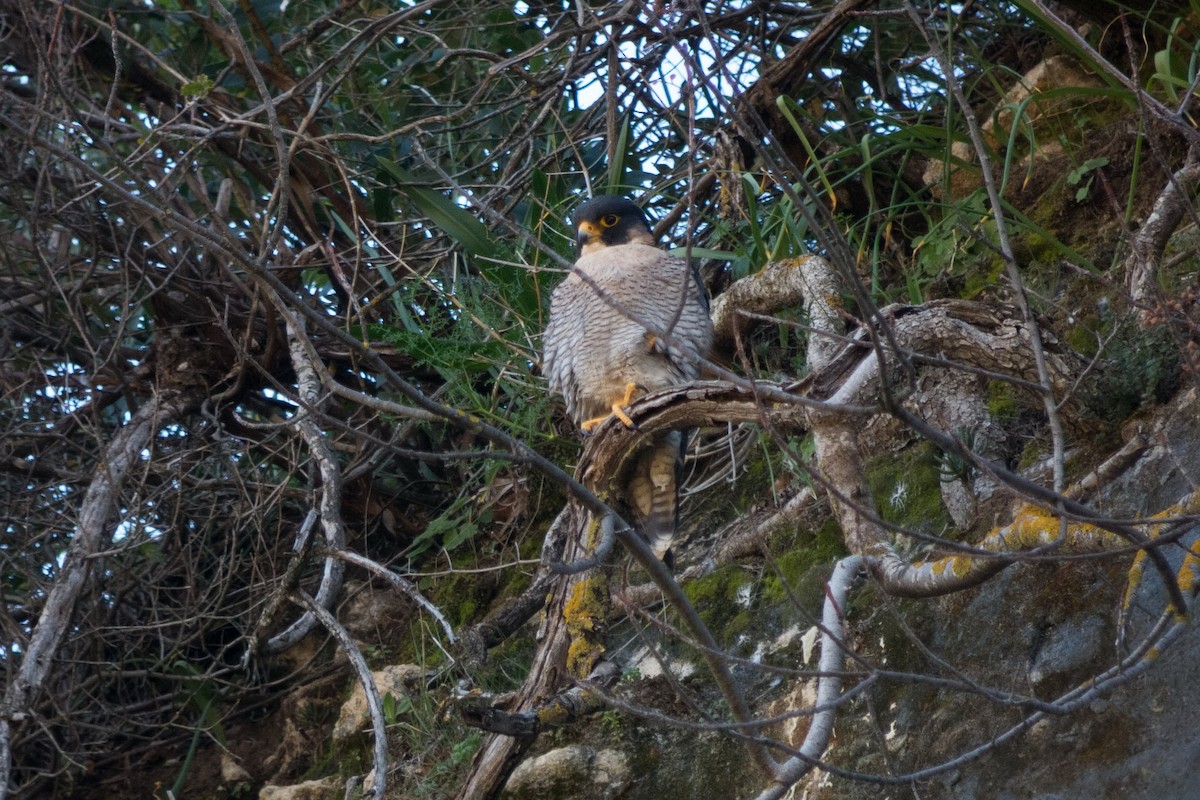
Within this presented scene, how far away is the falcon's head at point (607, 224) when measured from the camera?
4.59 metres

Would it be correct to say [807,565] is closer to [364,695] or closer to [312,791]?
[364,695]

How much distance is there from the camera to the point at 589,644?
122 inches

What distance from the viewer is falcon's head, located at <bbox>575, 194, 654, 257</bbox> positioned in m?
4.59

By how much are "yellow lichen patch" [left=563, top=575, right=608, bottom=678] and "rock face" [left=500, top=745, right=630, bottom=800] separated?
1.67ft

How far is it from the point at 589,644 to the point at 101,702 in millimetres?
2266

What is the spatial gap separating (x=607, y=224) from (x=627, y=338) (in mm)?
745

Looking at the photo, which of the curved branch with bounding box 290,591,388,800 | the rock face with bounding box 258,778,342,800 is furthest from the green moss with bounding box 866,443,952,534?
the rock face with bounding box 258,778,342,800

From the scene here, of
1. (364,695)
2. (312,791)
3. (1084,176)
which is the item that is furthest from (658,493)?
(1084,176)

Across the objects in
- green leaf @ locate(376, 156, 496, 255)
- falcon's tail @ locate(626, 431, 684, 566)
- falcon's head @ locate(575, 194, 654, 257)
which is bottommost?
falcon's tail @ locate(626, 431, 684, 566)

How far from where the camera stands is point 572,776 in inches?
137

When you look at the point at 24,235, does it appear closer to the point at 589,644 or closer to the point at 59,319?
the point at 59,319

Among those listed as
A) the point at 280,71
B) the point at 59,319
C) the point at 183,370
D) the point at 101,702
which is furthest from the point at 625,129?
the point at 101,702

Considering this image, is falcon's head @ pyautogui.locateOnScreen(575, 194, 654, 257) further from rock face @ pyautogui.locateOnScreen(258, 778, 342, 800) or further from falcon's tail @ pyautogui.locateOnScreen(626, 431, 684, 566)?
rock face @ pyautogui.locateOnScreen(258, 778, 342, 800)

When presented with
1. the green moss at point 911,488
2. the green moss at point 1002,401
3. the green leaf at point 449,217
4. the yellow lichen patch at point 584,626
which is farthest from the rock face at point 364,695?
the green moss at point 1002,401
